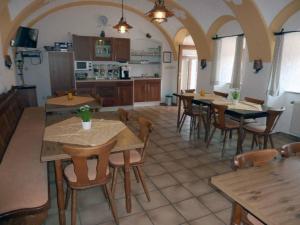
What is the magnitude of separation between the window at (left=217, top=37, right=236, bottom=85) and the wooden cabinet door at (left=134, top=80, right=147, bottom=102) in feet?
7.96

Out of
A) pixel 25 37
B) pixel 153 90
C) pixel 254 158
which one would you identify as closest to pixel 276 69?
pixel 254 158

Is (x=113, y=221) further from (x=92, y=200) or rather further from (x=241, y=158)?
(x=241, y=158)

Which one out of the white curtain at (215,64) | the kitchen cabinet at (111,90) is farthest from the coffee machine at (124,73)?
the white curtain at (215,64)

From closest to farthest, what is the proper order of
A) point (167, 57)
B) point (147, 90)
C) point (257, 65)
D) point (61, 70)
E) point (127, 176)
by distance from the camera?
point (127, 176)
point (257, 65)
point (61, 70)
point (147, 90)
point (167, 57)

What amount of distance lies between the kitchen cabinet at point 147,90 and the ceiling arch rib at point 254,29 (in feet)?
10.9

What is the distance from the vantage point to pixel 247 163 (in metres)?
1.53

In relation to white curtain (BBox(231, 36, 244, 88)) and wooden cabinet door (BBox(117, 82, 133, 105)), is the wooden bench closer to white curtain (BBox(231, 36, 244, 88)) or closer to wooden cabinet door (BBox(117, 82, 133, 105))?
wooden cabinet door (BBox(117, 82, 133, 105))

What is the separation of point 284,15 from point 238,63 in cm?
133

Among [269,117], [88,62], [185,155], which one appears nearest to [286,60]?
[269,117]

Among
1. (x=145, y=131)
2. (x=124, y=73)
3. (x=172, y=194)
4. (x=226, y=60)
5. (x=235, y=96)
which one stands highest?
(x=226, y=60)

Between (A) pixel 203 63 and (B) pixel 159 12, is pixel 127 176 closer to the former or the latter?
(B) pixel 159 12

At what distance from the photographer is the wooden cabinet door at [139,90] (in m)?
6.95

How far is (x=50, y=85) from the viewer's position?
20.5ft

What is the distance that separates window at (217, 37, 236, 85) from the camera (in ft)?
18.1
